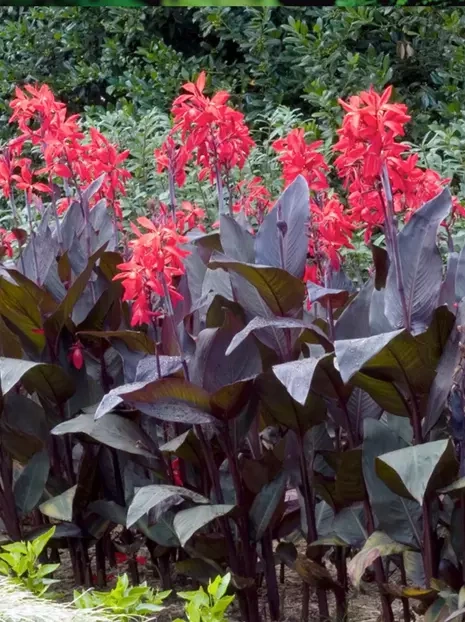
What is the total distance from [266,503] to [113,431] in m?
0.46

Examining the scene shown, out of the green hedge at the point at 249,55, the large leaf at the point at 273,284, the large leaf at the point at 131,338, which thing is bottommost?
the large leaf at the point at 131,338

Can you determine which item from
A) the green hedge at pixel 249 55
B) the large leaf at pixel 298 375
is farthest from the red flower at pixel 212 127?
the green hedge at pixel 249 55

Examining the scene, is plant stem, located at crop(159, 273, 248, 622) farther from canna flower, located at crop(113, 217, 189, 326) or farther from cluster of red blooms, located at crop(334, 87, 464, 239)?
cluster of red blooms, located at crop(334, 87, 464, 239)

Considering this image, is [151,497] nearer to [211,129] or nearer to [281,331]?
[281,331]

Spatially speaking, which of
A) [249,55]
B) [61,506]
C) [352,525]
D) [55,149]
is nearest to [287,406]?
[352,525]

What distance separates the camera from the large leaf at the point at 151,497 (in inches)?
96.6

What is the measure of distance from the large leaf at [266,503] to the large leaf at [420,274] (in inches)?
22.2

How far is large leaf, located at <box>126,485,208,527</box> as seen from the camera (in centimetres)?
245

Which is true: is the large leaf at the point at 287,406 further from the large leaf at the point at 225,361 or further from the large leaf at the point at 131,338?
the large leaf at the point at 131,338

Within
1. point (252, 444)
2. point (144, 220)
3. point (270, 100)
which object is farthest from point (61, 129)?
point (270, 100)

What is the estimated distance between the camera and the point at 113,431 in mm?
2709

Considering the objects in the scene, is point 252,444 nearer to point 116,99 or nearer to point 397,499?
point 397,499

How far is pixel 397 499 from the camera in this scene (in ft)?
8.16

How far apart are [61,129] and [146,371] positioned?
84cm
